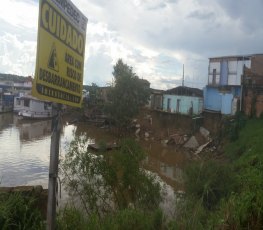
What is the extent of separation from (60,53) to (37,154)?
24.2m

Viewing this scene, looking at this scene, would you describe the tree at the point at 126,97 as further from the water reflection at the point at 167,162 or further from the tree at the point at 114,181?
the tree at the point at 114,181

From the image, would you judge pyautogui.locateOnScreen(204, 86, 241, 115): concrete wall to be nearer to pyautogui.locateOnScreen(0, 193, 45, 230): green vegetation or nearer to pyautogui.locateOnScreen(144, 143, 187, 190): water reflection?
pyautogui.locateOnScreen(144, 143, 187, 190): water reflection

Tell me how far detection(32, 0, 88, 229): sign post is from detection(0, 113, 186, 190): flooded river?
12522 mm

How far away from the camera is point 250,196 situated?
6.21 meters

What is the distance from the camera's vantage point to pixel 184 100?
1387 inches

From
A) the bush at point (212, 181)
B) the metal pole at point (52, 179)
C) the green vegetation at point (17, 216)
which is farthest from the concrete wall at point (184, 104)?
the metal pole at point (52, 179)

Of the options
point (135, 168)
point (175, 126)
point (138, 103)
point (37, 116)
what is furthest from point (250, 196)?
point (37, 116)

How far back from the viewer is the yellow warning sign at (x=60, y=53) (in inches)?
96.8

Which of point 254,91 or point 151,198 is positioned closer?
point 151,198

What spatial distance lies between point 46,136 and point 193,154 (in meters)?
16.3

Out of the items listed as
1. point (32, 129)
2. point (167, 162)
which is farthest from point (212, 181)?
point (32, 129)

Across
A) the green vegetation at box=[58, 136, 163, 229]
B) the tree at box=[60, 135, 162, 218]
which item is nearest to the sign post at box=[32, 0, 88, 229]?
the green vegetation at box=[58, 136, 163, 229]

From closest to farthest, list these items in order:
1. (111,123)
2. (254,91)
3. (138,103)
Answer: (254,91), (138,103), (111,123)

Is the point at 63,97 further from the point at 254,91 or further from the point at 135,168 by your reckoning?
the point at 254,91
